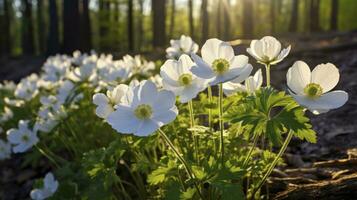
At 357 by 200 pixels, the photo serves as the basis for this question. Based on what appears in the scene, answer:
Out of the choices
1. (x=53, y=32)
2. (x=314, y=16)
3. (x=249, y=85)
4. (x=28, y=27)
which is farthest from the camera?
(x=28, y=27)

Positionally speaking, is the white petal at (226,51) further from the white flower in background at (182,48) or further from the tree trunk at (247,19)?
the tree trunk at (247,19)

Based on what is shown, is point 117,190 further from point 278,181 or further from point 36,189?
point 278,181

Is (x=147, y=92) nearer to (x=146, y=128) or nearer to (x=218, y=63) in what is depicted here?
(x=146, y=128)

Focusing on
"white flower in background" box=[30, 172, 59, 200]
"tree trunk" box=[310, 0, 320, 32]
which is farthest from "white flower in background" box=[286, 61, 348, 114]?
"tree trunk" box=[310, 0, 320, 32]

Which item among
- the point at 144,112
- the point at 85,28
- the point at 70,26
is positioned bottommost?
the point at 85,28


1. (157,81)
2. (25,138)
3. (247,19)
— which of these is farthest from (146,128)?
(247,19)

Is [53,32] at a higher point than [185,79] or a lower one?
lower

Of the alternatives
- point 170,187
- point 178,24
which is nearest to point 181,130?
point 170,187

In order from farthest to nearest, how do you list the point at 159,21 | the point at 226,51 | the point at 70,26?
the point at 159,21 < the point at 70,26 < the point at 226,51
